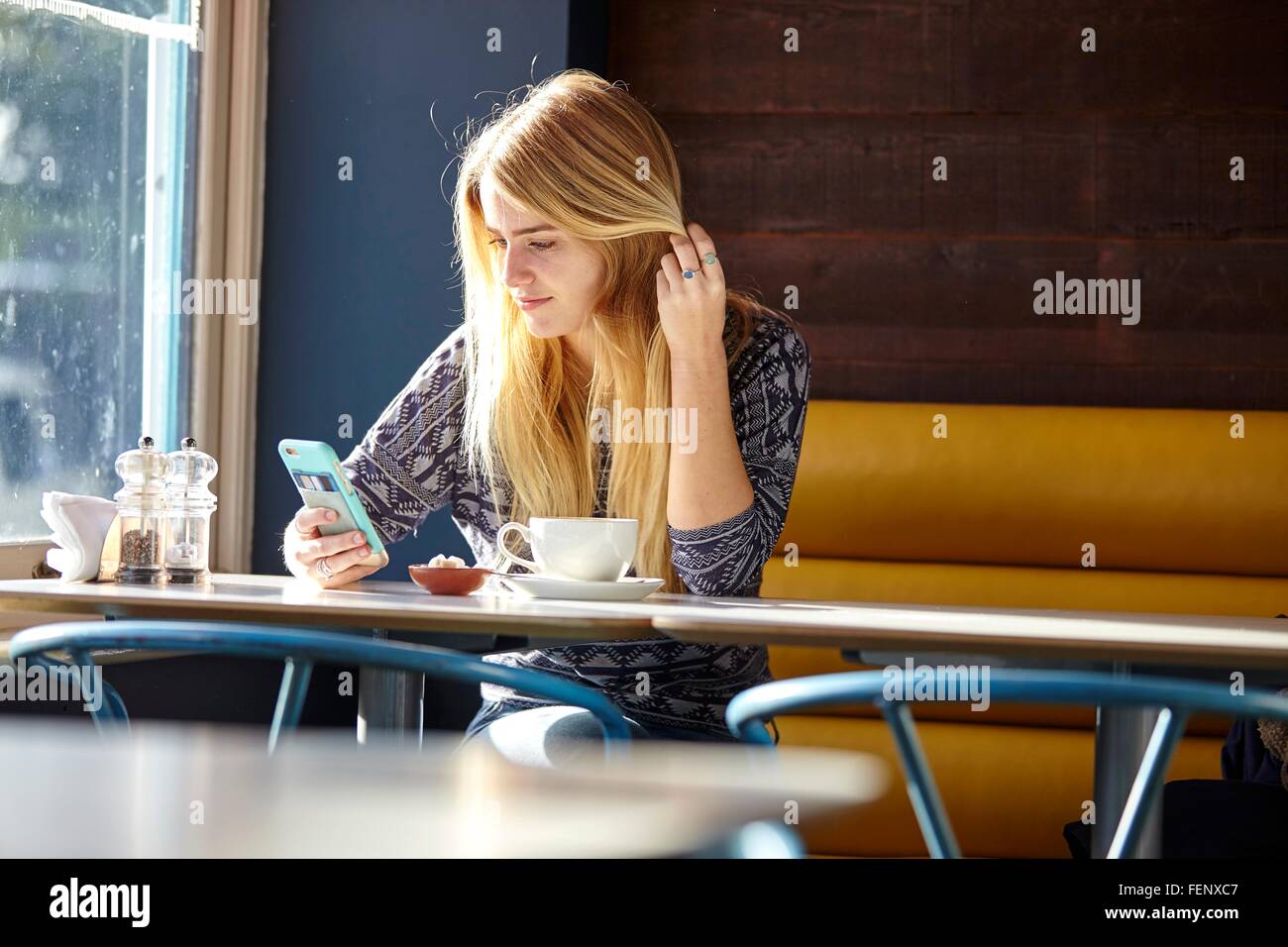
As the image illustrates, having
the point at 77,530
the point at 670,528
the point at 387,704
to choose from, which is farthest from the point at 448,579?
Answer: the point at 77,530

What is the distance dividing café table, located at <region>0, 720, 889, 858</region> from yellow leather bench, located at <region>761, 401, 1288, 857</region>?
179 cm

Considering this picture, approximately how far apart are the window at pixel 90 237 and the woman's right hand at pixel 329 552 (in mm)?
1010

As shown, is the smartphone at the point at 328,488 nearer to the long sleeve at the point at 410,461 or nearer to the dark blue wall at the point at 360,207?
the long sleeve at the point at 410,461

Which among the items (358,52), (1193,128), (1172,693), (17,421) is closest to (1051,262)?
(1193,128)

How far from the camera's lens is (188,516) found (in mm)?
1573

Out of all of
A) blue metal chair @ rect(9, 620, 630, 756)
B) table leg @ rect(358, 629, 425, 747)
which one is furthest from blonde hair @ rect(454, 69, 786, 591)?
blue metal chair @ rect(9, 620, 630, 756)

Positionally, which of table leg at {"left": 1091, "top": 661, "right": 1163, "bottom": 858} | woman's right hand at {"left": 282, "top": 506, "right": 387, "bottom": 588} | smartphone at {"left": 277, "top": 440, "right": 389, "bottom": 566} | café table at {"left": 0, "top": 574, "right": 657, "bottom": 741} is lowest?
table leg at {"left": 1091, "top": 661, "right": 1163, "bottom": 858}

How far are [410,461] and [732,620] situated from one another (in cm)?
65

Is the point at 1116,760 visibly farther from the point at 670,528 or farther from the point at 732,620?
the point at 670,528

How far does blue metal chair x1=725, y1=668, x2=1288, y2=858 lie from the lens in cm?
71

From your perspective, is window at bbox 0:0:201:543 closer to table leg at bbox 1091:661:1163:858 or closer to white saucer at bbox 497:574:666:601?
white saucer at bbox 497:574:666:601

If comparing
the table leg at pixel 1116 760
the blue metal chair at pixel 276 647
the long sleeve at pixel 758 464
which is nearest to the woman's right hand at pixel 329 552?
the long sleeve at pixel 758 464

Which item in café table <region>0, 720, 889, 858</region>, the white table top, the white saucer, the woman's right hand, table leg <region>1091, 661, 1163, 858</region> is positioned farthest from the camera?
the woman's right hand
